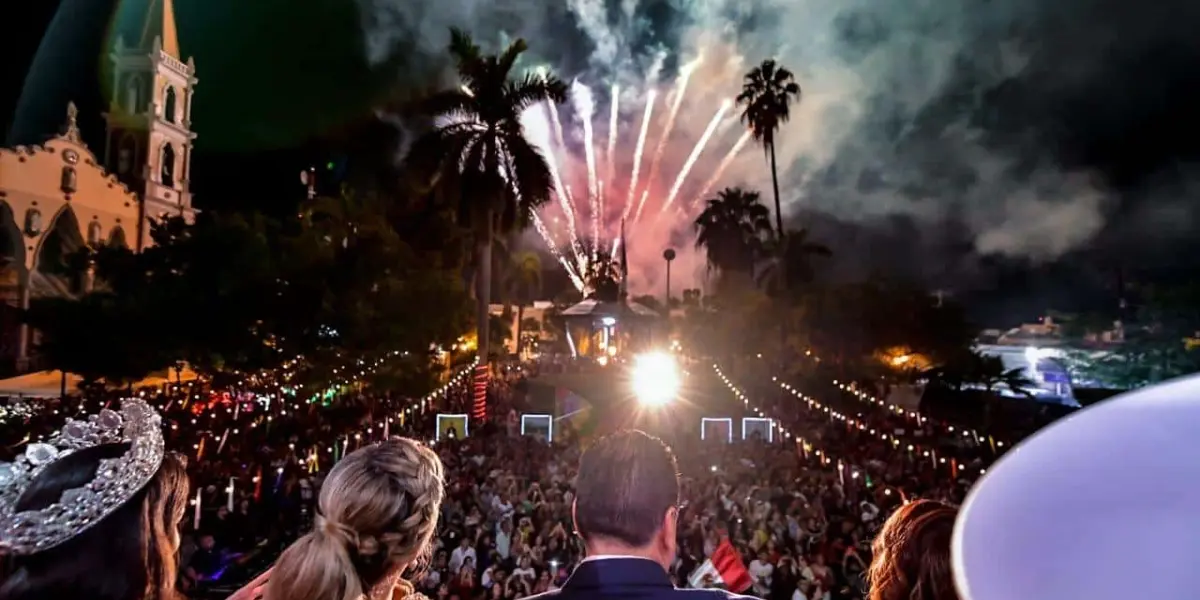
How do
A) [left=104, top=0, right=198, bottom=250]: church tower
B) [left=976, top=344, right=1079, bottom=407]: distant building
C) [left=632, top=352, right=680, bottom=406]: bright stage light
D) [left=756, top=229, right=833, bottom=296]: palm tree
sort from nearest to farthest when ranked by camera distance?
[left=632, top=352, right=680, bottom=406]: bright stage light, [left=976, top=344, right=1079, bottom=407]: distant building, [left=104, top=0, right=198, bottom=250]: church tower, [left=756, top=229, right=833, bottom=296]: palm tree

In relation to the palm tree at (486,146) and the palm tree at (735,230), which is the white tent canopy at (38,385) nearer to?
the palm tree at (486,146)

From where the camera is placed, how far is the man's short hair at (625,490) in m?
2.13

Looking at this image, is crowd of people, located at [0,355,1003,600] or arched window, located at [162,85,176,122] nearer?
crowd of people, located at [0,355,1003,600]

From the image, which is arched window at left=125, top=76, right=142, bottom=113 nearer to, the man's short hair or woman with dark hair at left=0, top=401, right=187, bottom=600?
woman with dark hair at left=0, top=401, right=187, bottom=600

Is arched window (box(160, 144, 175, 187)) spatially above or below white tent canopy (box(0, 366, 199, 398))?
above

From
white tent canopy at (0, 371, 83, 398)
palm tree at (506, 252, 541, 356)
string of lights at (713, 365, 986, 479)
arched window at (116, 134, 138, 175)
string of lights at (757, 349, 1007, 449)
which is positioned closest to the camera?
string of lights at (713, 365, 986, 479)

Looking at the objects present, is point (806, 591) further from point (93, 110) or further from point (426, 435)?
point (93, 110)

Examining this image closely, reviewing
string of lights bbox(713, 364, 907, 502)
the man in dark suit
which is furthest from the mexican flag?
string of lights bbox(713, 364, 907, 502)

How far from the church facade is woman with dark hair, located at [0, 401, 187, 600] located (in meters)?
25.5

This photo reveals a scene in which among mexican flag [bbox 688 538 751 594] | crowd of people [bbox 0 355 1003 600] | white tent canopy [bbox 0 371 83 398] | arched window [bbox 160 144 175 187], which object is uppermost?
arched window [bbox 160 144 175 187]

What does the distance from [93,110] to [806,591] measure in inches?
1493

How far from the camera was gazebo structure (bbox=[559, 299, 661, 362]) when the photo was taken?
47219 millimetres

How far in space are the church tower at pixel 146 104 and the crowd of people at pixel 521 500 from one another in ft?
59.4

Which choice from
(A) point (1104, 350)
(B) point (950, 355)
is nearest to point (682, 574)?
(B) point (950, 355)
